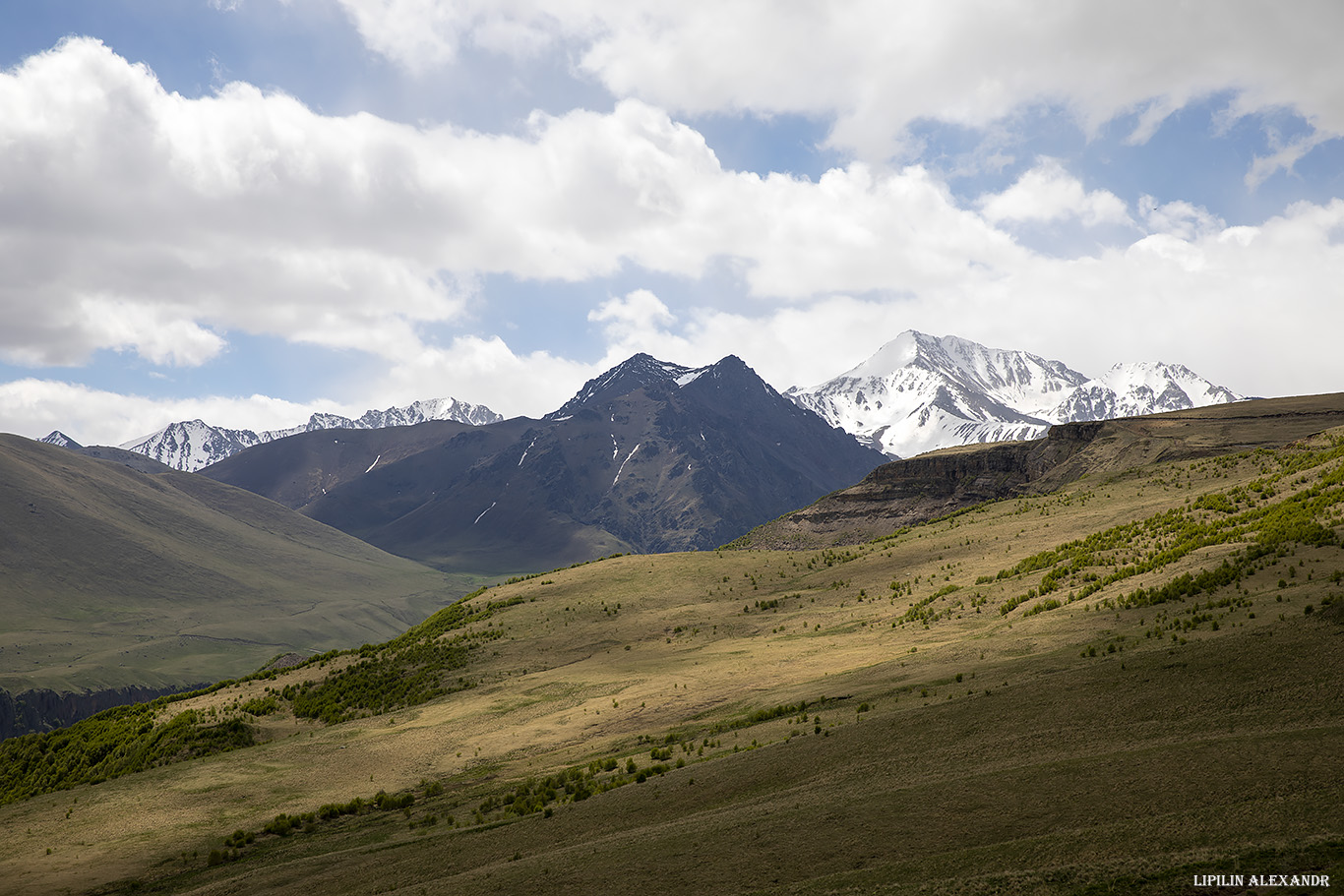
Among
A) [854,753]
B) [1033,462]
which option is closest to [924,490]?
[1033,462]

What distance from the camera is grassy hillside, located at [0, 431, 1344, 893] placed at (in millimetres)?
16188

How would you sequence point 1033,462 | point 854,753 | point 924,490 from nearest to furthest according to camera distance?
point 854,753
point 1033,462
point 924,490

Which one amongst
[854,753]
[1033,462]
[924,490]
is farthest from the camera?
[924,490]

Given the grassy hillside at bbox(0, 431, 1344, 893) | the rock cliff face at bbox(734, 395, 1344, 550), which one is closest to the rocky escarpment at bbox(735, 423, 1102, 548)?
the rock cliff face at bbox(734, 395, 1344, 550)

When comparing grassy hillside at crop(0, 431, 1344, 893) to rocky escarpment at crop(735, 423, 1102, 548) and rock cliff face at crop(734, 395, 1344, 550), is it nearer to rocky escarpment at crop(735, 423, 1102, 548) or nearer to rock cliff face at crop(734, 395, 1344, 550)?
rock cliff face at crop(734, 395, 1344, 550)

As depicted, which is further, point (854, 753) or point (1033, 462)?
point (1033, 462)

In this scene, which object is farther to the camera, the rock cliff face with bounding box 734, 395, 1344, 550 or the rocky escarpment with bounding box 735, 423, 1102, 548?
the rocky escarpment with bounding box 735, 423, 1102, 548

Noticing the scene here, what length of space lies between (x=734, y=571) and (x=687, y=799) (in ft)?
153

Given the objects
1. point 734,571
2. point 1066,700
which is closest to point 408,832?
point 1066,700

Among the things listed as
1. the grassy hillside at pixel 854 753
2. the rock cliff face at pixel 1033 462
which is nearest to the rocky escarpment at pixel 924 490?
the rock cliff face at pixel 1033 462

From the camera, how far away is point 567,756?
3155 centimetres

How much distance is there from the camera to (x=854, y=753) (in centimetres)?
2248

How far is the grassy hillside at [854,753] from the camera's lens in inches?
637

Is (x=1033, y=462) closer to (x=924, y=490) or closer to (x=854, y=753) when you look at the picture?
(x=924, y=490)
